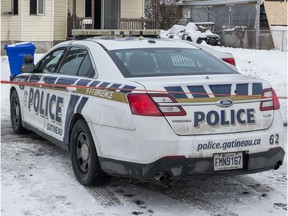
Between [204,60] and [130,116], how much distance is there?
1.54 meters

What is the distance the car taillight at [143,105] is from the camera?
474 centimetres

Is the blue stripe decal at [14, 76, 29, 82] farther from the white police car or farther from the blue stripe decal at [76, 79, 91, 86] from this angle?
the blue stripe decal at [76, 79, 91, 86]

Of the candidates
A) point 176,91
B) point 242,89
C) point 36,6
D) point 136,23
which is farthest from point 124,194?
point 136,23

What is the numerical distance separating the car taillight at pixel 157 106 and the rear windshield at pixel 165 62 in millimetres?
630

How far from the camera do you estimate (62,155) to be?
7.05m

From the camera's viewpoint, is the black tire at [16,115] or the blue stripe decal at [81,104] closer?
the blue stripe decal at [81,104]

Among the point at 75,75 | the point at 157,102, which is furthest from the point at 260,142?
the point at 75,75

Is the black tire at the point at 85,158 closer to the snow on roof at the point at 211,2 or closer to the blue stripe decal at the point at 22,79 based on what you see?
the blue stripe decal at the point at 22,79

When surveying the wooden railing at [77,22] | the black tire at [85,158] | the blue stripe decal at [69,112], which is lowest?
the black tire at [85,158]

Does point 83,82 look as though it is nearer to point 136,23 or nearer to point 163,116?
point 163,116

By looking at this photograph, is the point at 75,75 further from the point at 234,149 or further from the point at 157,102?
the point at 234,149

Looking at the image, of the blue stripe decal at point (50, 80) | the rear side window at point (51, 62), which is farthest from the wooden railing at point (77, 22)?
the blue stripe decal at point (50, 80)

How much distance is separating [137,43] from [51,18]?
1795 centimetres

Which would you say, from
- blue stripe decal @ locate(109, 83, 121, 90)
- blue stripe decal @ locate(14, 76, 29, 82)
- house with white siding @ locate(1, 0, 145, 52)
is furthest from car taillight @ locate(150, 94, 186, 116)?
house with white siding @ locate(1, 0, 145, 52)
